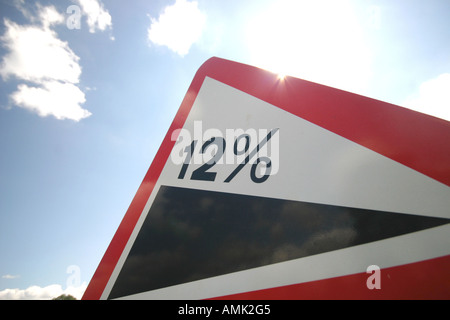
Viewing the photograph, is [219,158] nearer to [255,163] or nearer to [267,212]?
[255,163]

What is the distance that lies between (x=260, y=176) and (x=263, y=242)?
0.83m

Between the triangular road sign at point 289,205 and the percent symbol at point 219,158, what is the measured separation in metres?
0.02

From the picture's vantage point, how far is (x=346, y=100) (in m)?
3.14

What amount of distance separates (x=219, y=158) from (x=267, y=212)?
1077mm

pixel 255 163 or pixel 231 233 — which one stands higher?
pixel 255 163

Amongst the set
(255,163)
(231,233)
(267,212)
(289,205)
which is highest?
(255,163)

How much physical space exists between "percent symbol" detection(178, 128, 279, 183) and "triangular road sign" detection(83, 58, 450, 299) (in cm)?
2

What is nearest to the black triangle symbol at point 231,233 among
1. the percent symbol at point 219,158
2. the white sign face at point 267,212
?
the white sign face at point 267,212

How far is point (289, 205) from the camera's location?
9.64ft

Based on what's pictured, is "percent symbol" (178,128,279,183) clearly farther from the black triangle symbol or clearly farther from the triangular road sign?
the black triangle symbol

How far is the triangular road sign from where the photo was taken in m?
2.47

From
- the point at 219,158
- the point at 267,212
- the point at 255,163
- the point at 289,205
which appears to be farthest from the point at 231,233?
the point at 219,158

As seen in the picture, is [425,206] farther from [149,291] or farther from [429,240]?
[149,291]
